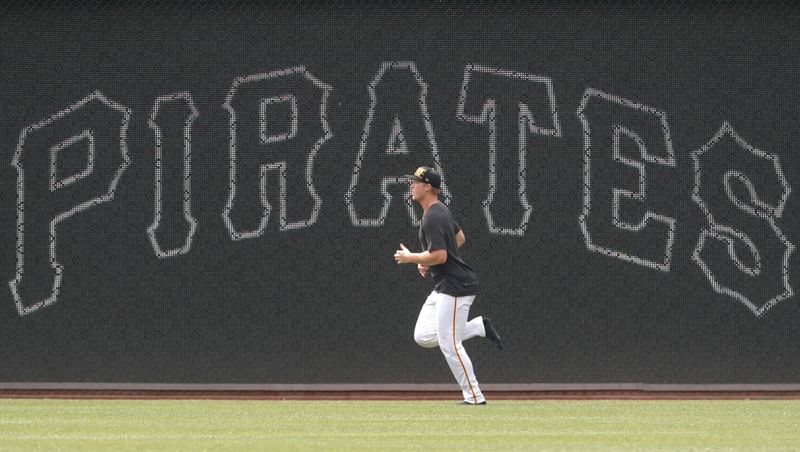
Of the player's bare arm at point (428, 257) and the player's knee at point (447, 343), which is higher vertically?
the player's bare arm at point (428, 257)

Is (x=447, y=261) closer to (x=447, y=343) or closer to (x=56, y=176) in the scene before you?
(x=447, y=343)

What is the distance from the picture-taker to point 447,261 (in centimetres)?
1217

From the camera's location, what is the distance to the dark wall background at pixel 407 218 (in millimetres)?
13508

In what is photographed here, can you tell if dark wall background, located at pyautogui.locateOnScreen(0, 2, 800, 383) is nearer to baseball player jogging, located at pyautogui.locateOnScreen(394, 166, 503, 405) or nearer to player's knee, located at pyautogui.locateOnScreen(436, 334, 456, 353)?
baseball player jogging, located at pyautogui.locateOnScreen(394, 166, 503, 405)

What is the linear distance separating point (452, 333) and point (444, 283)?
0.36m

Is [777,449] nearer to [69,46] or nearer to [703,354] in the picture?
[703,354]

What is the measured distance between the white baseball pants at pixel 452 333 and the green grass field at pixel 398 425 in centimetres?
24

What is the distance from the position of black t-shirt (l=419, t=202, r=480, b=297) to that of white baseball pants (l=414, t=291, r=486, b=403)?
0.07 m

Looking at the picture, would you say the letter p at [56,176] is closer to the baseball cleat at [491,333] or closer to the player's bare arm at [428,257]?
the player's bare arm at [428,257]

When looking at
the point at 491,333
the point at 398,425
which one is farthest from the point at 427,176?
the point at 398,425

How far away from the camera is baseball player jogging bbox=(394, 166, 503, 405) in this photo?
12.0 metres

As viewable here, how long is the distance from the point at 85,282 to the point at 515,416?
13.1ft

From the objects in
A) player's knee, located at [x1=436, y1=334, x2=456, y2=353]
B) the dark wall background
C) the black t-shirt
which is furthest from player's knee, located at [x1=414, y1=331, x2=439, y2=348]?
the dark wall background

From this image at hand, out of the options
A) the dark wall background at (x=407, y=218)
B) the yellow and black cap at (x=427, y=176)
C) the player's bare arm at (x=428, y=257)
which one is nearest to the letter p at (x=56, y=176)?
the dark wall background at (x=407, y=218)
